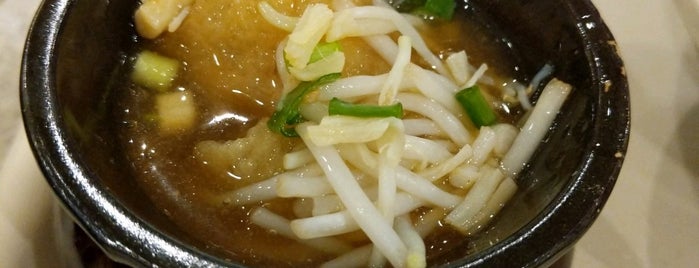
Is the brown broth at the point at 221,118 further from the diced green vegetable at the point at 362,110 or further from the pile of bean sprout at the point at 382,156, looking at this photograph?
the diced green vegetable at the point at 362,110

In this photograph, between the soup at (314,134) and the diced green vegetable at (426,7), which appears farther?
the diced green vegetable at (426,7)

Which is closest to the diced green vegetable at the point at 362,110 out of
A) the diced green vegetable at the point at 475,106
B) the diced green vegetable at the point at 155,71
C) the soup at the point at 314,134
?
the soup at the point at 314,134

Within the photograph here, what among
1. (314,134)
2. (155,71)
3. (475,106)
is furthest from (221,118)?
(475,106)

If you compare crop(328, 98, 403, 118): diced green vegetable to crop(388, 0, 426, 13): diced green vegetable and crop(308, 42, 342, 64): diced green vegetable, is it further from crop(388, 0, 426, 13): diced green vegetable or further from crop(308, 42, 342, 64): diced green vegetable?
crop(388, 0, 426, 13): diced green vegetable

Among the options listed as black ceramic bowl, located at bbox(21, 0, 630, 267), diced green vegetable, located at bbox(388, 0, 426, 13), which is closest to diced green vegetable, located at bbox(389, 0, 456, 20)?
Result: diced green vegetable, located at bbox(388, 0, 426, 13)

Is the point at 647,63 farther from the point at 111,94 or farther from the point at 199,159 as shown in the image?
the point at 111,94

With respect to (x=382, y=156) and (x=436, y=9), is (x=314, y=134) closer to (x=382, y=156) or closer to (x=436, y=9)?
(x=382, y=156)
